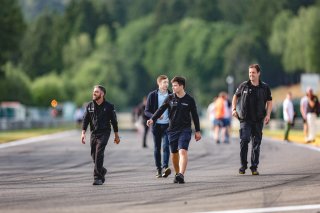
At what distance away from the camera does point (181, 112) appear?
1545 cm

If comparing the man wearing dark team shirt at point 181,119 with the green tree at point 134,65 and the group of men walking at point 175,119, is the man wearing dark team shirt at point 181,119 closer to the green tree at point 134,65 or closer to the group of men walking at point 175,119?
the group of men walking at point 175,119

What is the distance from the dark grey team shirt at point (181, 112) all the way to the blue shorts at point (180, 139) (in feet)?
0.22

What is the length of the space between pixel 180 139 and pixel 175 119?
1.10ft

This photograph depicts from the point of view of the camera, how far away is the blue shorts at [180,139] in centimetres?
1537

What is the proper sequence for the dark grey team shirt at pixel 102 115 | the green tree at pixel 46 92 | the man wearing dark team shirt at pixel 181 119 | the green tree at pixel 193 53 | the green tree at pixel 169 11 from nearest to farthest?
1. the man wearing dark team shirt at pixel 181 119
2. the dark grey team shirt at pixel 102 115
3. the green tree at pixel 46 92
4. the green tree at pixel 193 53
5. the green tree at pixel 169 11

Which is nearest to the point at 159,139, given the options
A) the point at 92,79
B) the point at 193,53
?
the point at 92,79

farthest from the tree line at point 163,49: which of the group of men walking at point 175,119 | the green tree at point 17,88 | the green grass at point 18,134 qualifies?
the group of men walking at point 175,119

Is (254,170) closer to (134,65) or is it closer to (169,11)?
(134,65)

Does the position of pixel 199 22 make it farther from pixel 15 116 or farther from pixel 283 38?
pixel 15 116

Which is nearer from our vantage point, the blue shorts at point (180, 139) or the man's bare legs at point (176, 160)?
the blue shorts at point (180, 139)

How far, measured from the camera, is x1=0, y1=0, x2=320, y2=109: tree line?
11631 cm

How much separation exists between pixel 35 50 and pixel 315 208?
151m

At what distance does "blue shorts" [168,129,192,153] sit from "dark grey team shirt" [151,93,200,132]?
0.22 ft

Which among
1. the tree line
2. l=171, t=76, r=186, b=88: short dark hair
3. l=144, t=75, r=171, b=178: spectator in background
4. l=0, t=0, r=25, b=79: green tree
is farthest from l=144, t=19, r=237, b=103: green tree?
l=171, t=76, r=186, b=88: short dark hair
